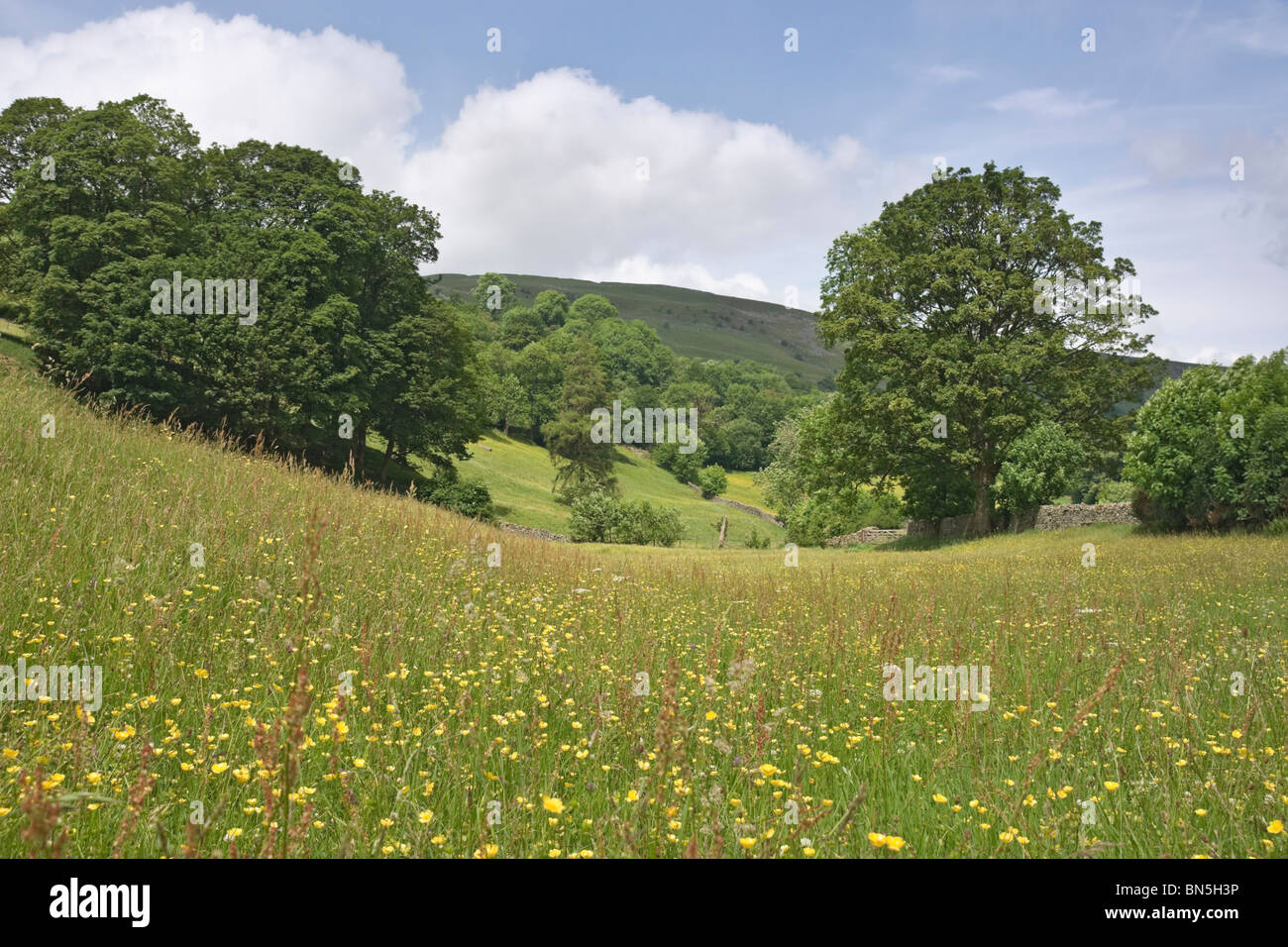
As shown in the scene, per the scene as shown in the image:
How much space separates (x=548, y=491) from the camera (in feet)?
216

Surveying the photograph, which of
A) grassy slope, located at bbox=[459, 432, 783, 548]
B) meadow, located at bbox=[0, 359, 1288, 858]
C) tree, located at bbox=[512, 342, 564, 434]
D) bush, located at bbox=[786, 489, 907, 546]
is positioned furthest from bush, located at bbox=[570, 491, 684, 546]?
tree, located at bbox=[512, 342, 564, 434]

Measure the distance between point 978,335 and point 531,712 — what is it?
3614 cm

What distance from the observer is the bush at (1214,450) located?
A: 26211 mm

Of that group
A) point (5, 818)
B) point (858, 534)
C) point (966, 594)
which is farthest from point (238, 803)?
point (858, 534)

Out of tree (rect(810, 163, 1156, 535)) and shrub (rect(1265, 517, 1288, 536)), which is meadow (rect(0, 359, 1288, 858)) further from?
tree (rect(810, 163, 1156, 535))

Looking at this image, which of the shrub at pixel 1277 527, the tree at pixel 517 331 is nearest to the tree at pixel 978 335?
the shrub at pixel 1277 527

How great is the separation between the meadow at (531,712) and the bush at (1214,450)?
858 inches

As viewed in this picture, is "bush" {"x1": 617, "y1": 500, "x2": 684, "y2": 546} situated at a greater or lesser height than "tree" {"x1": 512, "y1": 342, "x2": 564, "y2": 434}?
lesser

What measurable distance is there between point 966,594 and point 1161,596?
2517 mm

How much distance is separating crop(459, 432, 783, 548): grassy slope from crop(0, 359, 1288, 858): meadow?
43724 millimetres

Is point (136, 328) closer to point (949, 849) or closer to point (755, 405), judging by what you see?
point (949, 849)

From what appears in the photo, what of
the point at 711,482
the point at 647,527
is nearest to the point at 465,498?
the point at 647,527

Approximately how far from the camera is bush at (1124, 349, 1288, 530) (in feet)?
86.0

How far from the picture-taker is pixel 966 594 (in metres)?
11.2
